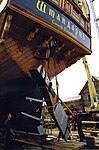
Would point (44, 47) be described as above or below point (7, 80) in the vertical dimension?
above

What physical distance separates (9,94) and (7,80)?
541mm

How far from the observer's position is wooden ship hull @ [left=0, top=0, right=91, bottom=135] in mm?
4829

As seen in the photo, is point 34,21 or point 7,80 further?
point 7,80

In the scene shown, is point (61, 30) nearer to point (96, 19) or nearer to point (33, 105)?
point (33, 105)

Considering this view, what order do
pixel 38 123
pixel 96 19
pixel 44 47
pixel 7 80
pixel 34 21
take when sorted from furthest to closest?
pixel 96 19, pixel 7 80, pixel 38 123, pixel 44 47, pixel 34 21

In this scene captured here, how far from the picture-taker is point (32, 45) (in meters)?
5.75

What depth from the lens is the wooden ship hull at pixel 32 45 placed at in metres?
4.83

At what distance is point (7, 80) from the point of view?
7.02 meters

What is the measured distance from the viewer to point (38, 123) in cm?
653

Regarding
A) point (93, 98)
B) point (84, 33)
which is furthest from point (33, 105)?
point (93, 98)

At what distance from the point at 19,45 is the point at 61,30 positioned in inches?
50.3

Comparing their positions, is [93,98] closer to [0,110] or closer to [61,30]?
[0,110]

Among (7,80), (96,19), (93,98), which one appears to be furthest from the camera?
(96,19)

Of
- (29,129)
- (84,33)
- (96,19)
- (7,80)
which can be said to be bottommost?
A: (29,129)
